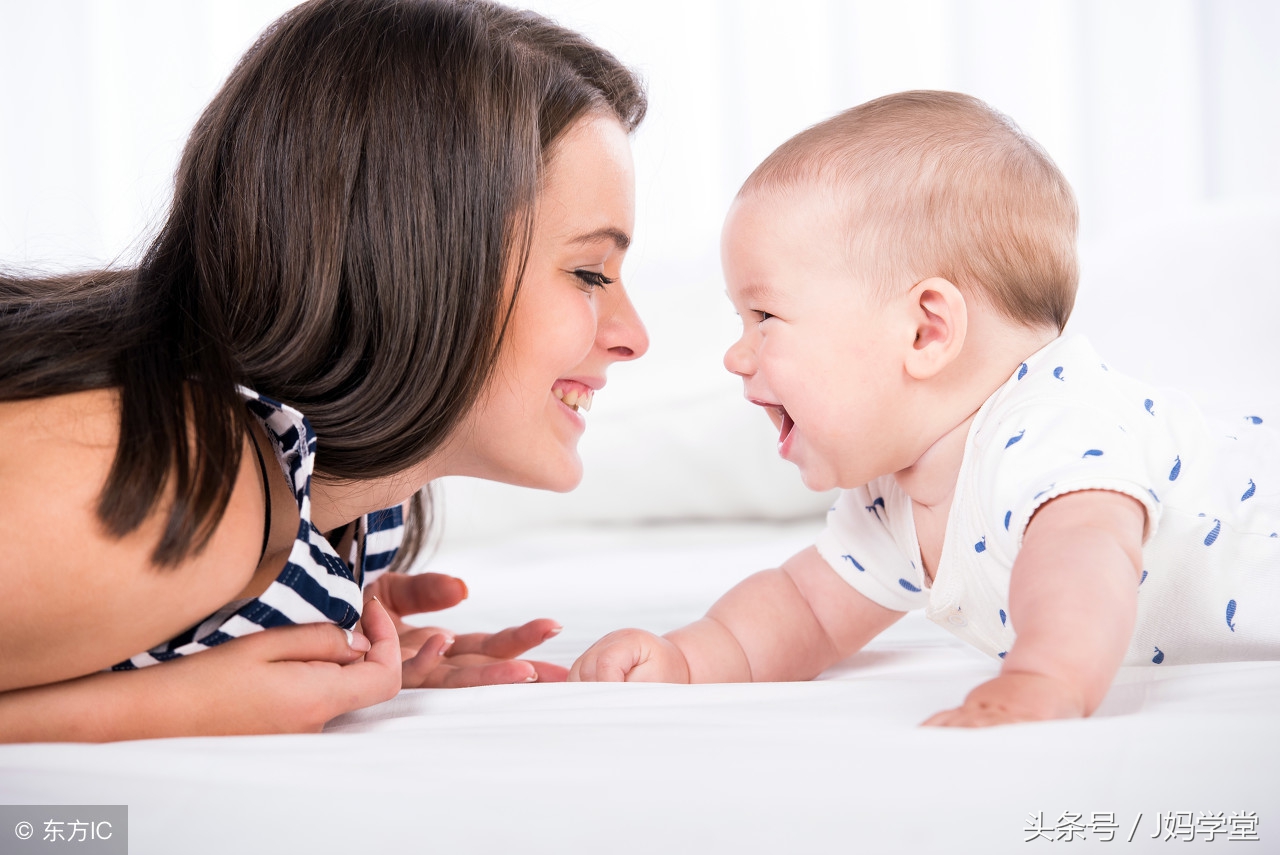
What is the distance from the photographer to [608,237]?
1052 millimetres

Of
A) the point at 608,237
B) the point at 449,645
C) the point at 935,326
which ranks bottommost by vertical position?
the point at 449,645

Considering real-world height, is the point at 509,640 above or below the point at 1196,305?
below

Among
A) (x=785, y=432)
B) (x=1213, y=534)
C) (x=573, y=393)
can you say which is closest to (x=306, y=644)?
(x=573, y=393)

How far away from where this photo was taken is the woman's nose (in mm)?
1144

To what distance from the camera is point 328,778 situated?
2.00ft

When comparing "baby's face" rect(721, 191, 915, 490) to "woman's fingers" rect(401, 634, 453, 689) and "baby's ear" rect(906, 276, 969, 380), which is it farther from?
"woman's fingers" rect(401, 634, 453, 689)

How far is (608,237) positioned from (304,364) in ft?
1.08

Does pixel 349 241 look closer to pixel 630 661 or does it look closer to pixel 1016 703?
pixel 630 661

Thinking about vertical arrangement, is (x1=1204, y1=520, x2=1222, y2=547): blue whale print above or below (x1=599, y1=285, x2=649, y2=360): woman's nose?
below

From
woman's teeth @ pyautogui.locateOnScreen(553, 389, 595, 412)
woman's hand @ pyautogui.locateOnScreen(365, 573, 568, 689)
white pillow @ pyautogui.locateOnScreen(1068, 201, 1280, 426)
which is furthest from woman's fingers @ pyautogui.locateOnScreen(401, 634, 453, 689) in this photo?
white pillow @ pyautogui.locateOnScreen(1068, 201, 1280, 426)

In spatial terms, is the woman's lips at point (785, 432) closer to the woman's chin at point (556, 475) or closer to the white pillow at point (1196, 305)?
the woman's chin at point (556, 475)

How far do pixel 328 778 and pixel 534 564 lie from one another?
99 cm

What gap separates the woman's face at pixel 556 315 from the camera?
39.6 inches

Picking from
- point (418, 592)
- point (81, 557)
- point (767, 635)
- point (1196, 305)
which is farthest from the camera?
point (1196, 305)
